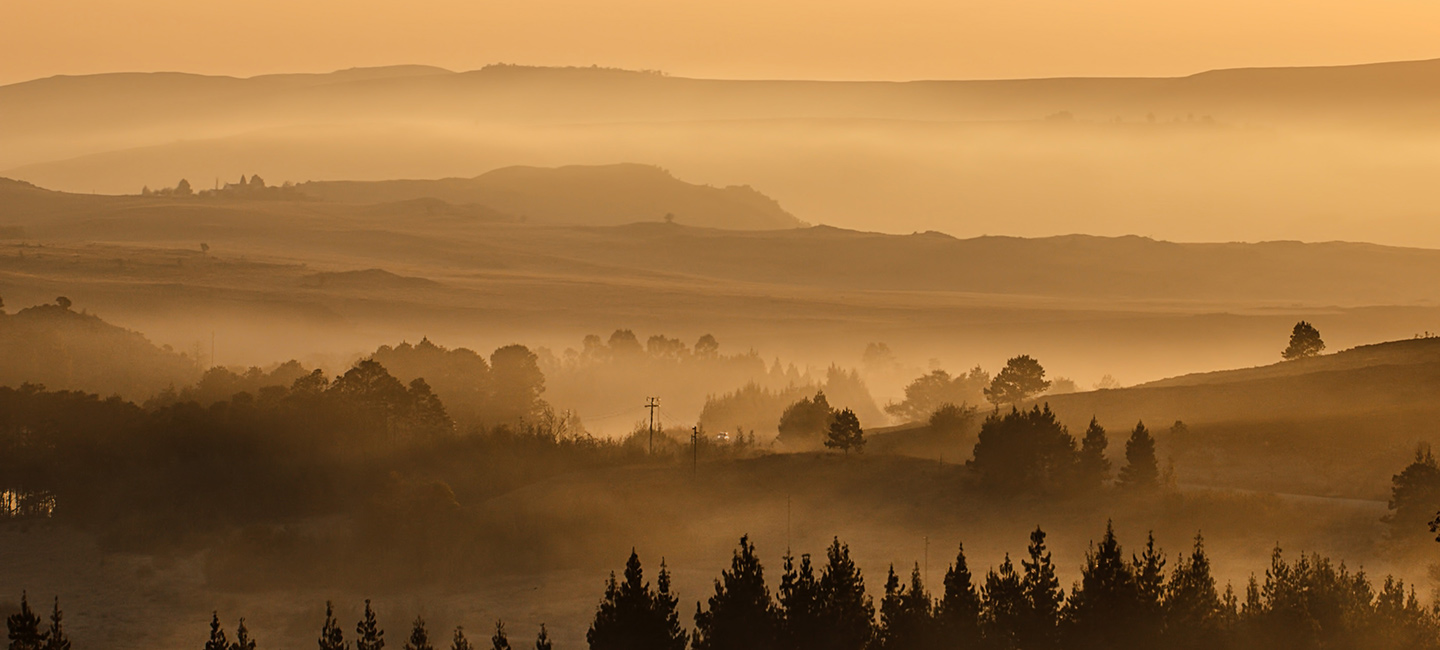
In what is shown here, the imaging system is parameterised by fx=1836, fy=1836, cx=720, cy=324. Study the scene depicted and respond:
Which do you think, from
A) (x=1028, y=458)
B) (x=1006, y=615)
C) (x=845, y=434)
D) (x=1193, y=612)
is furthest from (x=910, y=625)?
(x=845, y=434)

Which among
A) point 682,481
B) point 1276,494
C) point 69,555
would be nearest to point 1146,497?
point 1276,494

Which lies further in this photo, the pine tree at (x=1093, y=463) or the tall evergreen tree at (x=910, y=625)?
the pine tree at (x=1093, y=463)

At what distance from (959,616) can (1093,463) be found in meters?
34.5

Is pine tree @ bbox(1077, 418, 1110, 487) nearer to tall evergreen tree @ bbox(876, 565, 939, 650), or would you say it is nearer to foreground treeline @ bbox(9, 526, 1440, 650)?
foreground treeline @ bbox(9, 526, 1440, 650)

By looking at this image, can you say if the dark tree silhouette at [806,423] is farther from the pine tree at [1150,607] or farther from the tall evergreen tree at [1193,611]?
the pine tree at [1150,607]

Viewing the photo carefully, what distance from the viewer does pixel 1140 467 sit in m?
91.5

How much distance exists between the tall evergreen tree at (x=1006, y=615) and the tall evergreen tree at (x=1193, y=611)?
4835 mm

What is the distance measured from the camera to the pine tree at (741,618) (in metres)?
62.1

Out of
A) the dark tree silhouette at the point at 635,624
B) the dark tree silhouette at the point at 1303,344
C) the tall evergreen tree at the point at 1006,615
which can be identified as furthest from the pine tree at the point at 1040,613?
the dark tree silhouette at the point at 1303,344

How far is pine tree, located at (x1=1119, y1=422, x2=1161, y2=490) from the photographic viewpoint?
91.2 metres

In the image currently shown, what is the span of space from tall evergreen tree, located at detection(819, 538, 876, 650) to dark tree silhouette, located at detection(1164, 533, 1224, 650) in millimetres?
10070

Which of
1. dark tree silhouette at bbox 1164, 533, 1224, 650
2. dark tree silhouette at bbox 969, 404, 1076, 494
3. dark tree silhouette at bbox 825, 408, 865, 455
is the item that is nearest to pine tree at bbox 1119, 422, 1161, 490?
dark tree silhouette at bbox 969, 404, 1076, 494

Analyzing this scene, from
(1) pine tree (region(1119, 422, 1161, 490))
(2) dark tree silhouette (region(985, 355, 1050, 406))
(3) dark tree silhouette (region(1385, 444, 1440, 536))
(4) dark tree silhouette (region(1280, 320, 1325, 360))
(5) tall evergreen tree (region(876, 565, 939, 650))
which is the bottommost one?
(5) tall evergreen tree (region(876, 565, 939, 650))

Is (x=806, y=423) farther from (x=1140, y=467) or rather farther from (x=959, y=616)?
(x=959, y=616)
